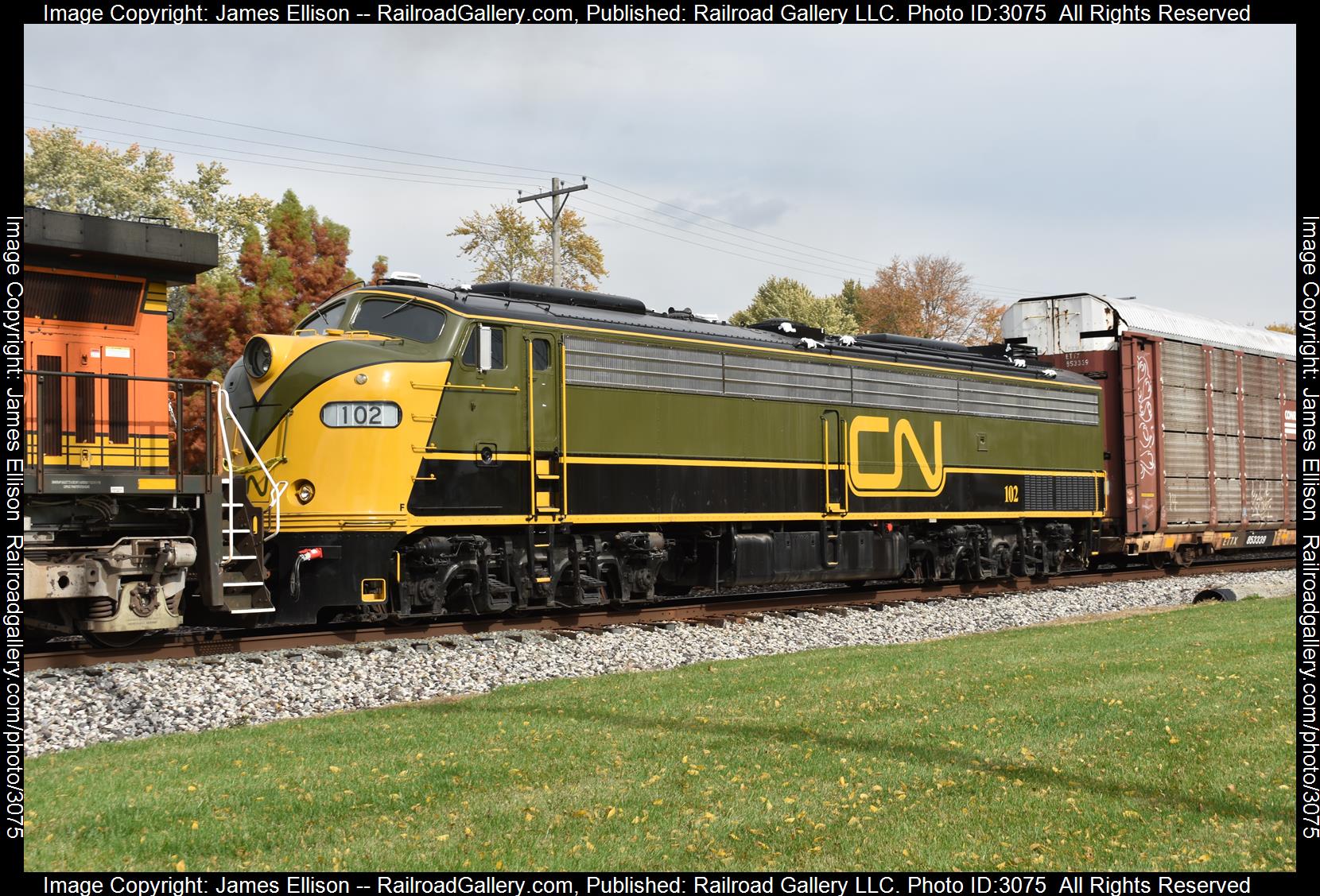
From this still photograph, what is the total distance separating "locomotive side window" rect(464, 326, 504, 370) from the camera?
1371 cm

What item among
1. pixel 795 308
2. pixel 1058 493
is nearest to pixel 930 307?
pixel 795 308

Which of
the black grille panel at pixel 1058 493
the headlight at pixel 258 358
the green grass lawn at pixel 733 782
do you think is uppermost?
the headlight at pixel 258 358

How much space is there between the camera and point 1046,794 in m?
6.50

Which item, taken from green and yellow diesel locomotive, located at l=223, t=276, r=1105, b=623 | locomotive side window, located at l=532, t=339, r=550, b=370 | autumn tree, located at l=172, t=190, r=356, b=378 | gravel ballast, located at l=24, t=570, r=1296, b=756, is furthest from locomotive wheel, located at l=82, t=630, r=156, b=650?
autumn tree, located at l=172, t=190, r=356, b=378

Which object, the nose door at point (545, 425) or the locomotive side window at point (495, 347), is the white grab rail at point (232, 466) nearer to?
the locomotive side window at point (495, 347)

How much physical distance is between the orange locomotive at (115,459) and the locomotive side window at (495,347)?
110 inches

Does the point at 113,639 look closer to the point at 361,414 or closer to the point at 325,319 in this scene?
the point at 361,414

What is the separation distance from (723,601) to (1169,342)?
11.2m

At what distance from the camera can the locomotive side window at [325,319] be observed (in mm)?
14258

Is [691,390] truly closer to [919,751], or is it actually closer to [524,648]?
[524,648]

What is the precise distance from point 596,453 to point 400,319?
9.60 feet

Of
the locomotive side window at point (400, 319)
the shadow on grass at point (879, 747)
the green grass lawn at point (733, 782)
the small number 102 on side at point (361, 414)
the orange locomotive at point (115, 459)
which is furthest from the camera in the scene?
the locomotive side window at point (400, 319)

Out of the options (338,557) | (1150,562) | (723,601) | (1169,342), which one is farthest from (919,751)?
(1150,562)

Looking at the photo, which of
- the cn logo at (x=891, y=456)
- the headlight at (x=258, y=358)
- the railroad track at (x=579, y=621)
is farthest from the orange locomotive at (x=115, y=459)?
the cn logo at (x=891, y=456)
